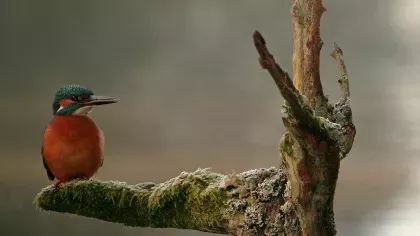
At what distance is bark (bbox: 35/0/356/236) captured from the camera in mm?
2221

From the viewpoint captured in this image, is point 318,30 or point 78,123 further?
point 78,123

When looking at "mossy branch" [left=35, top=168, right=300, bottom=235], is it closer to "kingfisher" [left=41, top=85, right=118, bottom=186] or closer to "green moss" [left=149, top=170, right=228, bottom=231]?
"green moss" [left=149, top=170, right=228, bottom=231]

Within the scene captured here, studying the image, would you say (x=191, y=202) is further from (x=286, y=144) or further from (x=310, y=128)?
(x=310, y=128)

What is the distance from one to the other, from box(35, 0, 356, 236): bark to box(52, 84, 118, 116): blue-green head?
0.43 meters

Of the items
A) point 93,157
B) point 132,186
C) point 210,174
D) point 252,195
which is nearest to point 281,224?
point 252,195

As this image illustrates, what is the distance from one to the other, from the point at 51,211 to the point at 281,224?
1447 millimetres

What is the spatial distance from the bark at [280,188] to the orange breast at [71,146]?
101mm

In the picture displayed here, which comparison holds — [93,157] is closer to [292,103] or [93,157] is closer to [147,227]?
[147,227]

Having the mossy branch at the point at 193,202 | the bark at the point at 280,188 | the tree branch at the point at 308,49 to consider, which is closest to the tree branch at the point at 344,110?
the bark at the point at 280,188

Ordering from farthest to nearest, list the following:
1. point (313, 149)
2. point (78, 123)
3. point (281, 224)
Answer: point (78, 123) < point (281, 224) < point (313, 149)

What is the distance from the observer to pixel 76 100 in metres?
3.21

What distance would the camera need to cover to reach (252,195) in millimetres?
2789

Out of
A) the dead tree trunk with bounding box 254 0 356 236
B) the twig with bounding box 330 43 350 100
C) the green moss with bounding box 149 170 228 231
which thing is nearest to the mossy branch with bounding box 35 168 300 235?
the green moss with bounding box 149 170 228 231

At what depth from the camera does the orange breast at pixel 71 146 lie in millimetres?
3172
